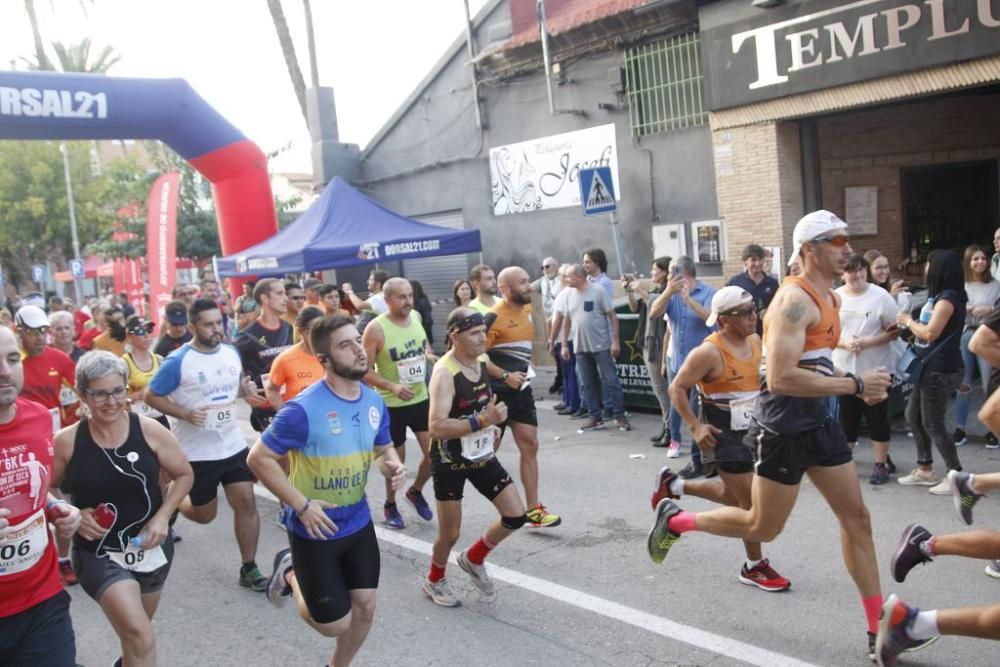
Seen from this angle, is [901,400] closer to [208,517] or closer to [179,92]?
[208,517]

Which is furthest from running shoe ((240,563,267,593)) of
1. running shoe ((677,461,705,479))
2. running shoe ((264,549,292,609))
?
running shoe ((677,461,705,479))

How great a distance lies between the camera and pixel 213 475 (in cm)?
584

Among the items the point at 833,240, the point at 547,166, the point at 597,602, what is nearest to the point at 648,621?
the point at 597,602

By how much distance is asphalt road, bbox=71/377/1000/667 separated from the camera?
4.50 meters

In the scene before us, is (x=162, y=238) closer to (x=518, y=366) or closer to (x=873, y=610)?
(x=518, y=366)

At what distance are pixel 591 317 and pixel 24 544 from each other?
23.1 ft

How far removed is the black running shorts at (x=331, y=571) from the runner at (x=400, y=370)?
2.80 metres

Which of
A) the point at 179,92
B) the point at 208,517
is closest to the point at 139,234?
the point at 179,92

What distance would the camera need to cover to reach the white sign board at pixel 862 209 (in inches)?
534

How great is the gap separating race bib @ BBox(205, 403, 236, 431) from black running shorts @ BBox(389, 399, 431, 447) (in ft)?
4.39

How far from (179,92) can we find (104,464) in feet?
35.9

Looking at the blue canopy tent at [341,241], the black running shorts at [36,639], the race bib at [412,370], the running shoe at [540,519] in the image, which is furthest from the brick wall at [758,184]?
the black running shorts at [36,639]

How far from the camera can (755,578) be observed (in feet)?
16.9

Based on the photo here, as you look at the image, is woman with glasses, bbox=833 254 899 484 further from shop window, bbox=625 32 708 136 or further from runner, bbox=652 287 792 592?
shop window, bbox=625 32 708 136
